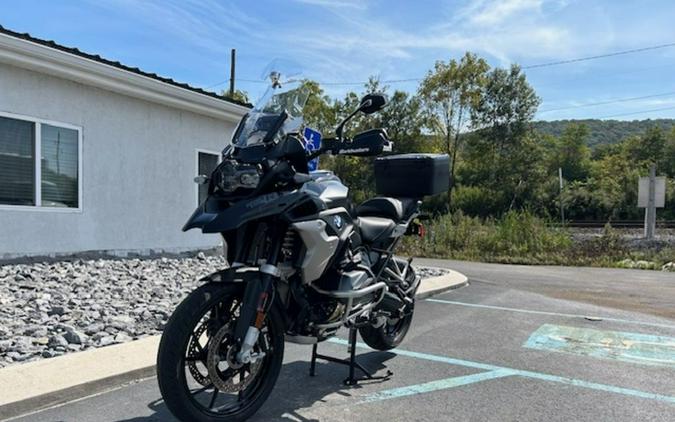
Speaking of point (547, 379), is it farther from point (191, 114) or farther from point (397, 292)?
point (191, 114)

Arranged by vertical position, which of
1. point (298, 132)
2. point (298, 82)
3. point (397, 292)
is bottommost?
point (397, 292)

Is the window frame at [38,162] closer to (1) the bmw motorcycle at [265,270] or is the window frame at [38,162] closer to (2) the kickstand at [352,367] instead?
(1) the bmw motorcycle at [265,270]

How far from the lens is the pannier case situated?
Result: 4.74 m

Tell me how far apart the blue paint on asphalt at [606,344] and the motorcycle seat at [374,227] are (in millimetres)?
2037

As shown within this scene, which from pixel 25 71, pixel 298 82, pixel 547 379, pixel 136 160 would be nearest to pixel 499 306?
pixel 547 379

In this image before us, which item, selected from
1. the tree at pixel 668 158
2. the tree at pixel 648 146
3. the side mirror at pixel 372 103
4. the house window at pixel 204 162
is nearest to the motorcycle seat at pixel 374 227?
the side mirror at pixel 372 103

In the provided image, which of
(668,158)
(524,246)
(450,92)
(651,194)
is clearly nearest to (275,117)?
(524,246)

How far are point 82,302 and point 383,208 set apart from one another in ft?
11.7

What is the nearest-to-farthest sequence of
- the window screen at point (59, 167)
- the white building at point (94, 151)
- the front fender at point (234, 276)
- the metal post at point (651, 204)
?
the front fender at point (234, 276) < the white building at point (94, 151) < the window screen at point (59, 167) < the metal post at point (651, 204)

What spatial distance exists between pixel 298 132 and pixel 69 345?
9.00 ft

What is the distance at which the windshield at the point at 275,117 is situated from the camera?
3.35 metres

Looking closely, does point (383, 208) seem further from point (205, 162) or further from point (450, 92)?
point (450, 92)

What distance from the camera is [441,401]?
364cm

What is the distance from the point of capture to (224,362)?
3.15 meters
